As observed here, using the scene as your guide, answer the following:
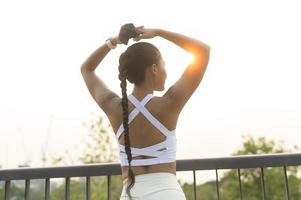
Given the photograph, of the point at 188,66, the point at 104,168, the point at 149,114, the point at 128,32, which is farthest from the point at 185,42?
the point at 104,168

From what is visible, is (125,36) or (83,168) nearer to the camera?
(125,36)

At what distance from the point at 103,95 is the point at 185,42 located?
40cm

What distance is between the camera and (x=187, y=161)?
2.19 meters

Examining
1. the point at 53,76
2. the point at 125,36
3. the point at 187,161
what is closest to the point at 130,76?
the point at 125,36

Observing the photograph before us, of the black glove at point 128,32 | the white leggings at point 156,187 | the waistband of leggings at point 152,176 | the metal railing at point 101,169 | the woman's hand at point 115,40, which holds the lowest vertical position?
the metal railing at point 101,169

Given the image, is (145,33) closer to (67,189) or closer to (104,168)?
(104,168)

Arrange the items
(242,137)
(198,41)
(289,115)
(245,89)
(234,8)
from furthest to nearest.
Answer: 1. (242,137)
2. (289,115)
3. (245,89)
4. (234,8)
5. (198,41)

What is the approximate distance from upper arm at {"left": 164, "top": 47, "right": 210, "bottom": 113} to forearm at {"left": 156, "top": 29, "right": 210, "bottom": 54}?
0.08 meters

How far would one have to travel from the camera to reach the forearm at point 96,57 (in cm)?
178

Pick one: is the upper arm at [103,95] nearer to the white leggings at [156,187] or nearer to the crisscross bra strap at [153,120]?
the crisscross bra strap at [153,120]

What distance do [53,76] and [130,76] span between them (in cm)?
609

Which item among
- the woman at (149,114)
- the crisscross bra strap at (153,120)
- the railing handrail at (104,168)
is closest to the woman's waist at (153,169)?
the woman at (149,114)

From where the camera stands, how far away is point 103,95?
1605 millimetres

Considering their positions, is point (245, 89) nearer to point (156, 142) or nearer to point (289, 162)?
point (289, 162)
